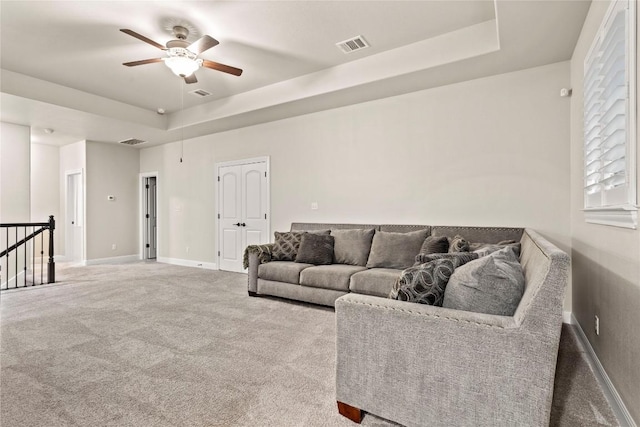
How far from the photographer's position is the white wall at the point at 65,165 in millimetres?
7305

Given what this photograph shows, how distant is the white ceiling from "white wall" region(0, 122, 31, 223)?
36 centimetres

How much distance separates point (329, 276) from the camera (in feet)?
12.6

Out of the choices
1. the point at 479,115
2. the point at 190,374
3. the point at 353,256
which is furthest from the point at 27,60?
the point at 479,115

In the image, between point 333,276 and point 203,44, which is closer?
point 203,44

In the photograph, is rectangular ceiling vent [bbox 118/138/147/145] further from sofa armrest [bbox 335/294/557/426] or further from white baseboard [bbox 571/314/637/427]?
white baseboard [bbox 571/314/637/427]

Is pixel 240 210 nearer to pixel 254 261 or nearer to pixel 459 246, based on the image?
pixel 254 261

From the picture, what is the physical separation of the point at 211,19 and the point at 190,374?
10.4 ft

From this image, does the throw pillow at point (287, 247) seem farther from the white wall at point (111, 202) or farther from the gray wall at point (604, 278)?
the white wall at point (111, 202)

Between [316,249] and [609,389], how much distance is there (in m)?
3.01

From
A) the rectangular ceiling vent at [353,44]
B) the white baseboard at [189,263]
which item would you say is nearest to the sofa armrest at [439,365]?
the rectangular ceiling vent at [353,44]

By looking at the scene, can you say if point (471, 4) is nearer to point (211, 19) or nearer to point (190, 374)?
point (211, 19)

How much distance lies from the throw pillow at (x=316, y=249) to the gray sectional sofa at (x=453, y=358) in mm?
2548

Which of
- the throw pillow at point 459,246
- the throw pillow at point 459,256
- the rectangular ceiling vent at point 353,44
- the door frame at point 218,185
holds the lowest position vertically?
the throw pillow at point 459,246

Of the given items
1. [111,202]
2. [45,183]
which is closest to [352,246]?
[111,202]
